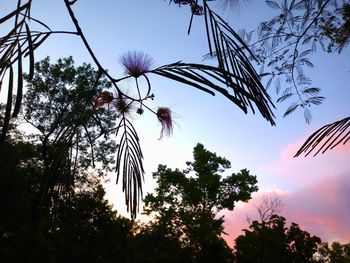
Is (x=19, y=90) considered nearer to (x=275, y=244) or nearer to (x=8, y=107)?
(x=8, y=107)

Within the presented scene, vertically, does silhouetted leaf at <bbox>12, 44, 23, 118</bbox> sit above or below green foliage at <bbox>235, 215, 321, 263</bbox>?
below

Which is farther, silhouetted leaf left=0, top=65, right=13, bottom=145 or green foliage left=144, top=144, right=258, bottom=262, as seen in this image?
green foliage left=144, top=144, right=258, bottom=262

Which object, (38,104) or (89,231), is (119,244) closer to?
(89,231)

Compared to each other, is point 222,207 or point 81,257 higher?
point 222,207

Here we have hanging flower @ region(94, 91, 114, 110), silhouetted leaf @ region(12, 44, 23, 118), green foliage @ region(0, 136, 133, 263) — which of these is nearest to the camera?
silhouetted leaf @ region(12, 44, 23, 118)

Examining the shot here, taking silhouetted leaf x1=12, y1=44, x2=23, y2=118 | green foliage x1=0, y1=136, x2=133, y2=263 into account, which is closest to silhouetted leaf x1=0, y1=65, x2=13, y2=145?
silhouetted leaf x1=12, y1=44, x2=23, y2=118

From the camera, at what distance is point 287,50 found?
3314mm

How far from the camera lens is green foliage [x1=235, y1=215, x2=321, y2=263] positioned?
84.4 feet

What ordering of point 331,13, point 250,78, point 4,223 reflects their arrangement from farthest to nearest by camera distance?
point 4,223, point 331,13, point 250,78

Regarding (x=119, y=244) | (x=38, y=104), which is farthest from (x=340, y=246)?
(x=38, y=104)

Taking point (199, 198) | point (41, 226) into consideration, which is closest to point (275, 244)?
point (199, 198)

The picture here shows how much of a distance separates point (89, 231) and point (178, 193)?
29.6 ft

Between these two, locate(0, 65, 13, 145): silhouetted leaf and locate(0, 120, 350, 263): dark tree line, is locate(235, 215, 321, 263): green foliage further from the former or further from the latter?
locate(0, 65, 13, 145): silhouetted leaf

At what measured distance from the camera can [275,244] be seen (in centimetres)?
2586
